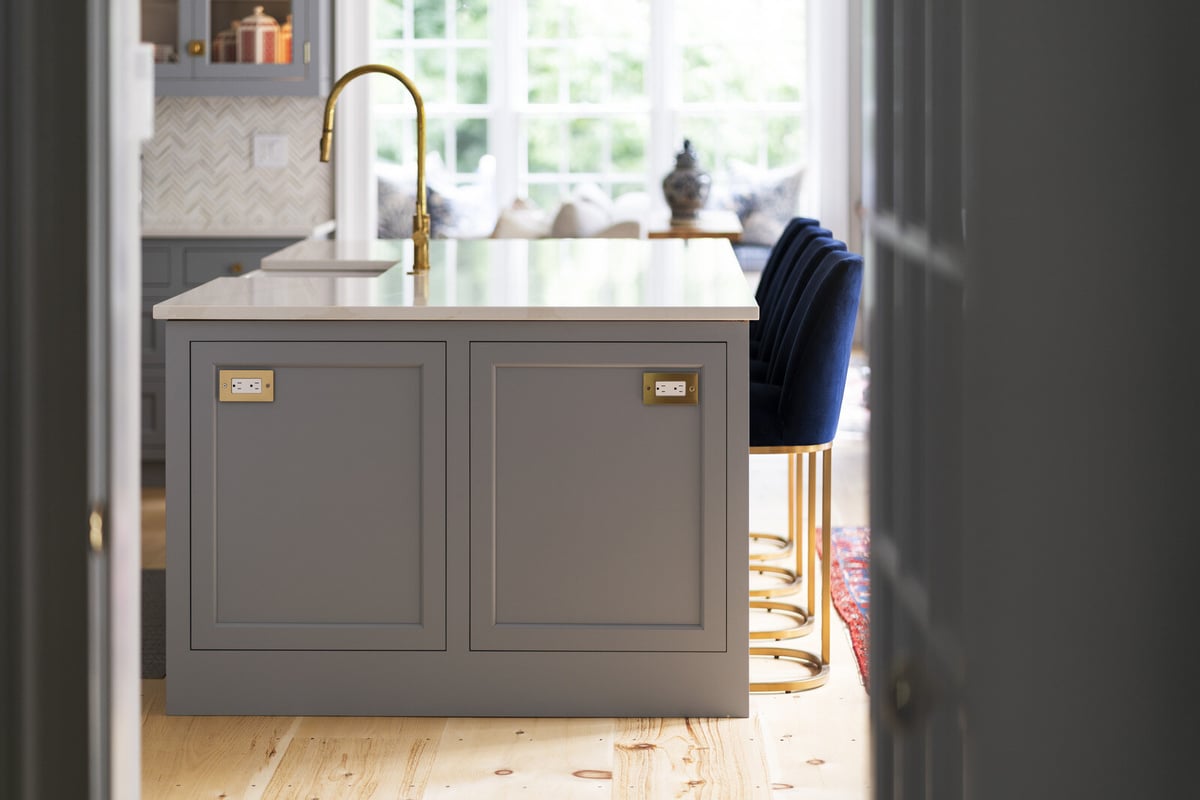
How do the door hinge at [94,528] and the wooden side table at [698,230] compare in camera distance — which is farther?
the wooden side table at [698,230]

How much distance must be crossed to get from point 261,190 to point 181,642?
155 inches

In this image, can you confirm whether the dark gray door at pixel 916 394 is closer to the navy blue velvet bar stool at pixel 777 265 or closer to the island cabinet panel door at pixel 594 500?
the island cabinet panel door at pixel 594 500

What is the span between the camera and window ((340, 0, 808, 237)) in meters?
8.23

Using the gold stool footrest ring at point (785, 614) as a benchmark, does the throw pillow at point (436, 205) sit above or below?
above

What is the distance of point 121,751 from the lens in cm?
118

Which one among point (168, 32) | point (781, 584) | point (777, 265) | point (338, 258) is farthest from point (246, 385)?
point (168, 32)

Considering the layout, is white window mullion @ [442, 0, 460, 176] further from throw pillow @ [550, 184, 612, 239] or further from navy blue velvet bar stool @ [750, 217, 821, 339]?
navy blue velvet bar stool @ [750, 217, 821, 339]

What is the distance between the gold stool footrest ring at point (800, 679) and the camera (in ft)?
10.7

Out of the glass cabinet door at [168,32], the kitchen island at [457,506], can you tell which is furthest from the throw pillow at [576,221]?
the kitchen island at [457,506]

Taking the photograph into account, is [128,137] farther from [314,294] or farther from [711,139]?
[711,139]

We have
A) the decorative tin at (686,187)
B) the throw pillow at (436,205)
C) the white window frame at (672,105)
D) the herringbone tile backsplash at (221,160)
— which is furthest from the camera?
the white window frame at (672,105)

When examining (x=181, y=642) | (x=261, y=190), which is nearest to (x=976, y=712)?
(x=181, y=642)

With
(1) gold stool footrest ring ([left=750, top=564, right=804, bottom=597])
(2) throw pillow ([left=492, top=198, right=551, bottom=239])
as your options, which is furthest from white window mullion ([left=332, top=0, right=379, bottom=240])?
(1) gold stool footrest ring ([left=750, top=564, right=804, bottom=597])

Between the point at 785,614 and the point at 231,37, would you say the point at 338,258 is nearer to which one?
the point at 785,614
